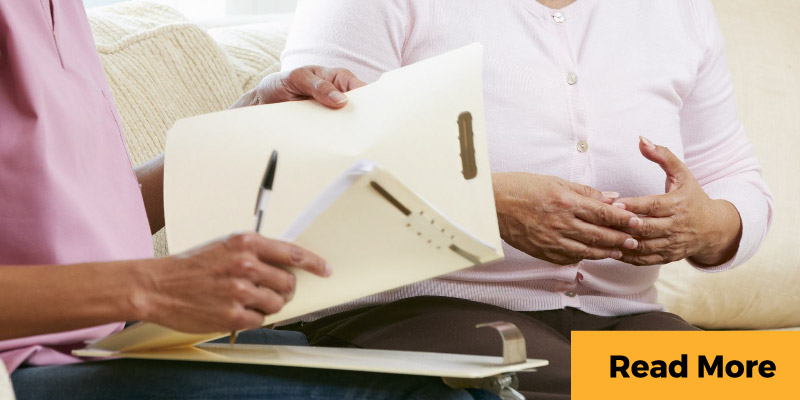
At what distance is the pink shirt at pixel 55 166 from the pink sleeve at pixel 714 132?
747 mm

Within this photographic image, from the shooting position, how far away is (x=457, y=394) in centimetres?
62

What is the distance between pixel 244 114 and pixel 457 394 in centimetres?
32

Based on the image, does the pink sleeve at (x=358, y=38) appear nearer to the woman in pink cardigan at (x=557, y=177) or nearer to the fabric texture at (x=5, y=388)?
the woman in pink cardigan at (x=557, y=177)

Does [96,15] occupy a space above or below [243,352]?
above

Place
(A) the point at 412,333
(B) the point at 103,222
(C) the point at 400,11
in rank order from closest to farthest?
(B) the point at 103,222 < (A) the point at 412,333 < (C) the point at 400,11

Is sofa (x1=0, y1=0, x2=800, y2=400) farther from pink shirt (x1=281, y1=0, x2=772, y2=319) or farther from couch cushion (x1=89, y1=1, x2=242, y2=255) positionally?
pink shirt (x1=281, y1=0, x2=772, y2=319)

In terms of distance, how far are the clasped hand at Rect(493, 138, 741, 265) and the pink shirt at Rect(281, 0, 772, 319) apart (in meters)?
0.07

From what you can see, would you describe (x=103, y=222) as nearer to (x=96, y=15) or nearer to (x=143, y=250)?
(x=143, y=250)

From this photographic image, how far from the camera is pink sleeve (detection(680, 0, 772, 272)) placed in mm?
1206

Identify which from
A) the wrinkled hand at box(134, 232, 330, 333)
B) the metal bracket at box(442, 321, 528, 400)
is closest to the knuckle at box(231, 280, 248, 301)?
the wrinkled hand at box(134, 232, 330, 333)

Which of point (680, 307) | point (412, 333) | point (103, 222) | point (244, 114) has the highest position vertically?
point (244, 114)

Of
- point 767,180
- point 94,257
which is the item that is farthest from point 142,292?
point 767,180

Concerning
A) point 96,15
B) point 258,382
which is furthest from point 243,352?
point 96,15

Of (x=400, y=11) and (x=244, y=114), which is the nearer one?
(x=244, y=114)
